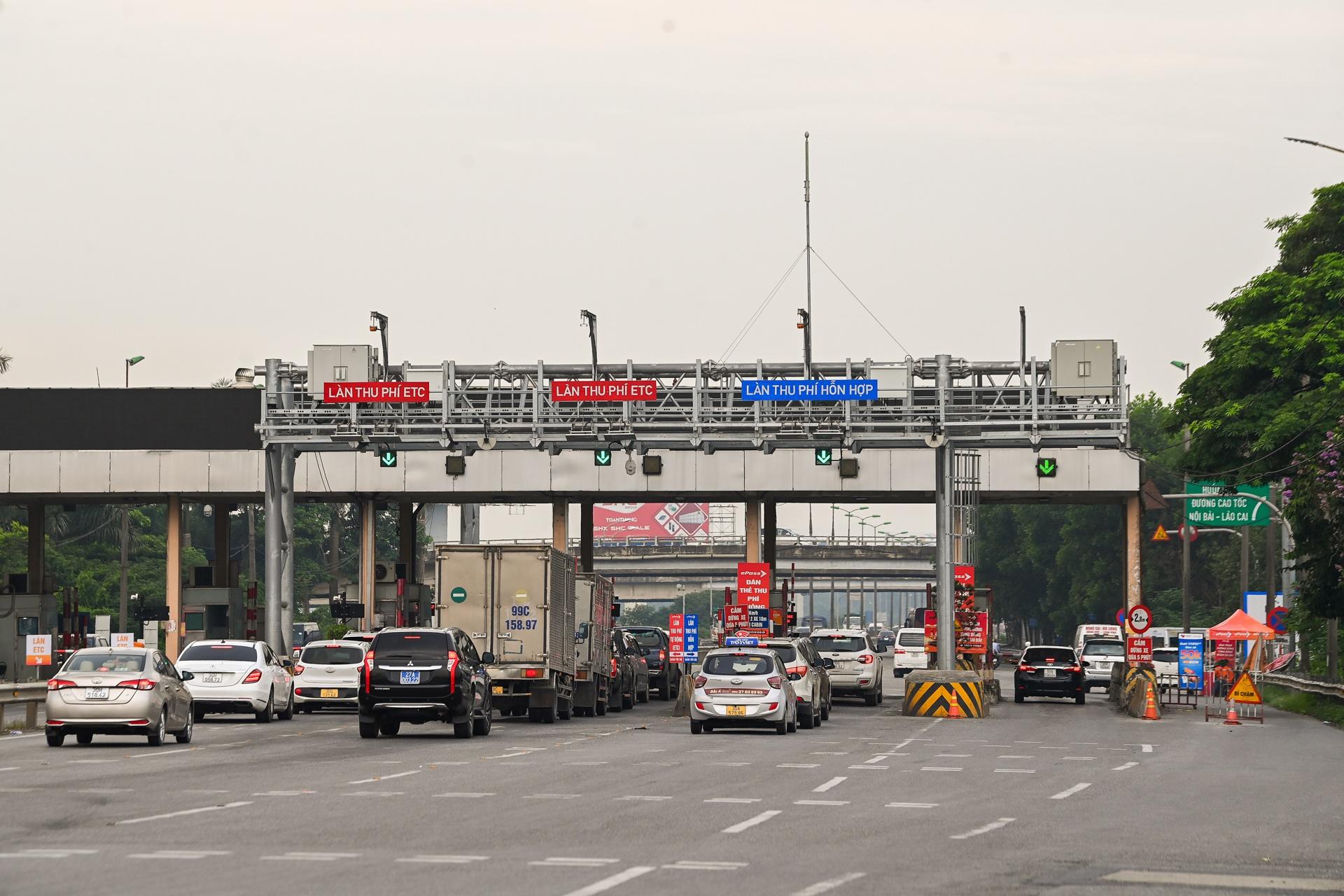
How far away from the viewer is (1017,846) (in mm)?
14867

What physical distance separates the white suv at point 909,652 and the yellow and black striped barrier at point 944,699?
4227 cm

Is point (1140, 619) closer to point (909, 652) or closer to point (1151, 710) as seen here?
point (1151, 710)

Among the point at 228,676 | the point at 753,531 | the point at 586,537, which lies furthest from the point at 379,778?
the point at 586,537

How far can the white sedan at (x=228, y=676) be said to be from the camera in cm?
3631

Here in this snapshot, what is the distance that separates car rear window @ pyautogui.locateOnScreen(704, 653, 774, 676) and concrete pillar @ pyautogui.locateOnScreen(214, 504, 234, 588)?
→ 1351 inches

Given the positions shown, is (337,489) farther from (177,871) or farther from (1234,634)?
(177,871)

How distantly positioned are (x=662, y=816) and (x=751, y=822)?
88 cm

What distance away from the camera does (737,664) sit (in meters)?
32.9

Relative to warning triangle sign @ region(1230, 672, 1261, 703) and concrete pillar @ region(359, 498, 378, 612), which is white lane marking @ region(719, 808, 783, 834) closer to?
warning triangle sign @ region(1230, 672, 1261, 703)

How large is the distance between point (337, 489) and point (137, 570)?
147 ft

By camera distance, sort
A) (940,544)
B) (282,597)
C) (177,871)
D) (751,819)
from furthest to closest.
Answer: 1. (282,597)
2. (940,544)
3. (751,819)
4. (177,871)

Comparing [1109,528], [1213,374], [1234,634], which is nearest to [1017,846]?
[1213,374]

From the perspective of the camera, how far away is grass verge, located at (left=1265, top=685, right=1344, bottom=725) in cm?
4250

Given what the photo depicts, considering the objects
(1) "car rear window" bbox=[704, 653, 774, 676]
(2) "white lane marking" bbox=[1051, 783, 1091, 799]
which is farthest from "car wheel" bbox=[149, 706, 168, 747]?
(2) "white lane marking" bbox=[1051, 783, 1091, 799]
